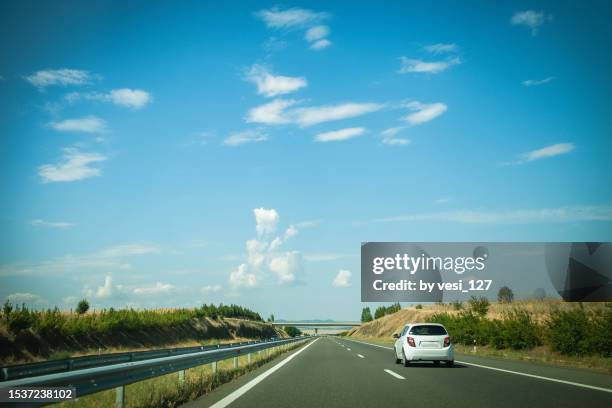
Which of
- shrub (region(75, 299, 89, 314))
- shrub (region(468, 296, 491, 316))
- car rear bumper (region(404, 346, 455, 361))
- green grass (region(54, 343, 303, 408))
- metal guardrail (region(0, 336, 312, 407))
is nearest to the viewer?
metal guardrail (region(0, 336, 312, 407))

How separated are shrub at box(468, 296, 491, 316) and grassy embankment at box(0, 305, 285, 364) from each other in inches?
1152

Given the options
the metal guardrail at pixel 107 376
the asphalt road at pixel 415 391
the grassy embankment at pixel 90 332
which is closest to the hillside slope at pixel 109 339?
the grassy embankment at pixel 90 332

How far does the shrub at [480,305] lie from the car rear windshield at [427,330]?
2313 cm

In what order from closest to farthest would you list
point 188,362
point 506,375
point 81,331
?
point 188,362
point 506,375
point 81,331

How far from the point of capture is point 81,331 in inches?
1558

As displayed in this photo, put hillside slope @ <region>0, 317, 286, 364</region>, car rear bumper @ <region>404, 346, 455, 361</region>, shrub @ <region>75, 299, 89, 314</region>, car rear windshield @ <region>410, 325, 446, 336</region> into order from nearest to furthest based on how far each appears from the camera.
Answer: car rear bumper @ <region>404, 346, 455, 361</region>, car rear windshield @ <region>410, 325, 446, 336</region>, hillside slope @ <region>0, 317, 286, 364</region>, shrub @ <region>75, 299, 89, 314</region>

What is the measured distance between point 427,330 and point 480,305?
84.4 ft

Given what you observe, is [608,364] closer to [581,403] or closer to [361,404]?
[581,403]

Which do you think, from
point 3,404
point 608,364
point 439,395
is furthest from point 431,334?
point 3,404

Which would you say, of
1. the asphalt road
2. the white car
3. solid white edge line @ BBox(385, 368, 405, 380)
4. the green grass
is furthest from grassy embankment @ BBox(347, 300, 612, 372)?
the green grass

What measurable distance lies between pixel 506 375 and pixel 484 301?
2985 cm

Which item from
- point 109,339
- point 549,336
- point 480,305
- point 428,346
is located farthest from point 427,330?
point 109,339

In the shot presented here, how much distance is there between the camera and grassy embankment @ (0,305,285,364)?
30422 millimetres

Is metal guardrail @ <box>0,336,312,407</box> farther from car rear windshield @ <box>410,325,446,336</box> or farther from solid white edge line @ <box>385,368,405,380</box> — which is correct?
car rear windshield @ <box>410,325,446,336</box>
